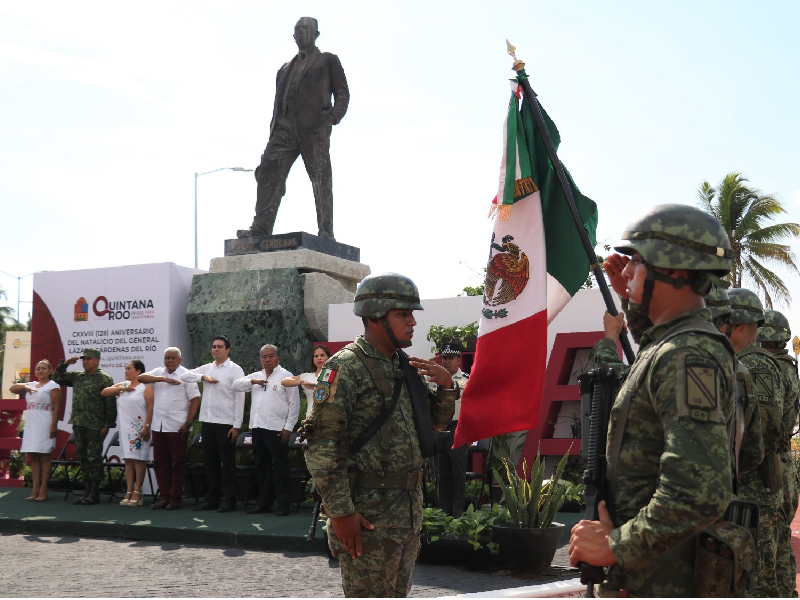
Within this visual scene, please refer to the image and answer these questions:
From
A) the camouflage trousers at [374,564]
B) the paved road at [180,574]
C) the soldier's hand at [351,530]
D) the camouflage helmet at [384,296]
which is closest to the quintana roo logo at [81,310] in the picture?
the paved road at [180,574]

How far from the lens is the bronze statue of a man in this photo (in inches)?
501

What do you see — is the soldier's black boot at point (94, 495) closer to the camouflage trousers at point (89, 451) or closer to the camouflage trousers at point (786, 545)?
the camouflage trousers at point (89, 451)

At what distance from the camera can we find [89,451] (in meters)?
11.1

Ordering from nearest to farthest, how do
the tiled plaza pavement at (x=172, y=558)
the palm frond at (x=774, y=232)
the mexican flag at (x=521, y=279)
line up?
1. the mexican flag at (x=521, y=279)
2. the tiled plaza pavement at (x=172, y=558)
3. the palm frond at (x=774, y=232)

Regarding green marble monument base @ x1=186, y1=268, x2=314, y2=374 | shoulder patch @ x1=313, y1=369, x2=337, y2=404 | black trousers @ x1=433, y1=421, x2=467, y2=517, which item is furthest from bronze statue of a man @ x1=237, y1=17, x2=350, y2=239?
shoulder patch @ x1=313, y1=369, x2=337, y2=404

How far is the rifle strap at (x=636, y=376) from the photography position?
7.37 ft

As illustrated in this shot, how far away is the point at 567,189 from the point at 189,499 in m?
8.18

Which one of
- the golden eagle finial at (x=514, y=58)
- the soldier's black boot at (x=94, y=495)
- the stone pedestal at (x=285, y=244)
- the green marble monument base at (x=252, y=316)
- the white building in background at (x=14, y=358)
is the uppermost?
the white building in background at (x=14, y=358)

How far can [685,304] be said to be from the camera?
94.0 inches

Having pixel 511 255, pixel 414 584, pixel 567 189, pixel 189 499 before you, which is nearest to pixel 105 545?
pixel 189 499

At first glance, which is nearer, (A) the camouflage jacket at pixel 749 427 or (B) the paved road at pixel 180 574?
(A) the camouflage jacket at pixel 749 427

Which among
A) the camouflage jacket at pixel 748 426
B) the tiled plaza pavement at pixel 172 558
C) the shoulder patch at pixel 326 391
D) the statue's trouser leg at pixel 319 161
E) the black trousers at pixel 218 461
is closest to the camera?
the camouflage jacket at pixel 748 426

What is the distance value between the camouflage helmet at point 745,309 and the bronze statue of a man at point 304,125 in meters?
8.94

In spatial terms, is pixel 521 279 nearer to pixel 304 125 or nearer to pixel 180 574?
pixel 180 574
